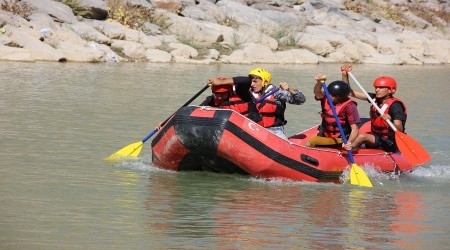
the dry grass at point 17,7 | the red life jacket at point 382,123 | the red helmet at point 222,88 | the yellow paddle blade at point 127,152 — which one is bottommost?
the yellow paddle blade at point 127,152

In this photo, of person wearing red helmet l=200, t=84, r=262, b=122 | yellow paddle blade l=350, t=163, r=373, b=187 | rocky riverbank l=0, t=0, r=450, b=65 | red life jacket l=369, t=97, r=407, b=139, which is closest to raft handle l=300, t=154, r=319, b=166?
yellow paddle blade l=350, t=163, r=373, b=187

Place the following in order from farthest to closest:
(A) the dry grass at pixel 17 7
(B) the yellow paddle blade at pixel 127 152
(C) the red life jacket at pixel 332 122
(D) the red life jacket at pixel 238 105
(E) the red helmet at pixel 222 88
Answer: (A) the dry grass at pixel 17 7 → (B) the yellow paddle blade at pixel 127 152 → (C) the red life jacket at pixel 332 122 → (D) the red life jacket at pixel 238 105 → (E) the red helmet at pixel 222 88

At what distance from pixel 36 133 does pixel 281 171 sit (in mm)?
3619

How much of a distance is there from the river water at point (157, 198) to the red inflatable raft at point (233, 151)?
0.39ft

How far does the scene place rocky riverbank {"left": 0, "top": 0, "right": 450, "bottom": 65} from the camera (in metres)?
22.1

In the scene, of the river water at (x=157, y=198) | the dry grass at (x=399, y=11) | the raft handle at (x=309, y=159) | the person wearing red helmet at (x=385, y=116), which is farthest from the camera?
the dry grass at (x=399, y=11)

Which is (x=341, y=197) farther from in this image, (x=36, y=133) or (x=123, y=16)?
(x=123, y=16)

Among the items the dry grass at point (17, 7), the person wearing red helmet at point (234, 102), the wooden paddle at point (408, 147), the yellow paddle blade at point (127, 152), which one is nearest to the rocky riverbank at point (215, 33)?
the dry grass at point (17, 7)

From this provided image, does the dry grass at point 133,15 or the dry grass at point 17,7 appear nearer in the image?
the dry grass at point 17,7

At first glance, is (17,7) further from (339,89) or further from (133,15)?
(339,89)

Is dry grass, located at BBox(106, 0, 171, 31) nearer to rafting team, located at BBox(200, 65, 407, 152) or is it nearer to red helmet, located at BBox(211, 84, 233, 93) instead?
rafting team, located at BBox(200, 65, 407, 152)

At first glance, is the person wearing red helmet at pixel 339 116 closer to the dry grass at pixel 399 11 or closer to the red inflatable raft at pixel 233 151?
the red inflatable raft at pixel 233 151

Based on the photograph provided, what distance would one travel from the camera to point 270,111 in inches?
400

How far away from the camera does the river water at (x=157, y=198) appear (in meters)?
7.01
